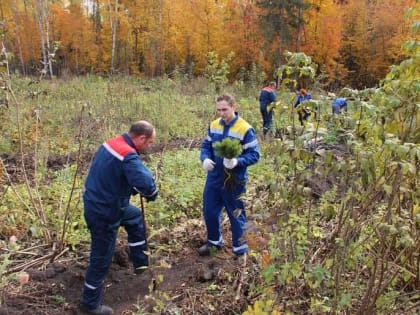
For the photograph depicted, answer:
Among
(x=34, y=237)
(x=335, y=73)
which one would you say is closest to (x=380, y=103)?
(x=34, y=237)

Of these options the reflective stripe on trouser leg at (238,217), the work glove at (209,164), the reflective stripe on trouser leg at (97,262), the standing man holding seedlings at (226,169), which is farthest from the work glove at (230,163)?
the reflective stripe on trouser leg at (97,262)

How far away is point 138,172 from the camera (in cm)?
349

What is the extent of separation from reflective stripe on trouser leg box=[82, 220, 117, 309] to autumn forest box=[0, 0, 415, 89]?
70.3ft

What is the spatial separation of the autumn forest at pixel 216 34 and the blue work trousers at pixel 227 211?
802 inches

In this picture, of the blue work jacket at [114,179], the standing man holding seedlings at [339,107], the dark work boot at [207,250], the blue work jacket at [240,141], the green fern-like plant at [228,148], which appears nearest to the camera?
the standing man holding seedlings at [339,107]

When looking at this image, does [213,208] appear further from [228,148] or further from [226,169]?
[228,148]

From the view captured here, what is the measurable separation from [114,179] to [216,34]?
84.6 ft

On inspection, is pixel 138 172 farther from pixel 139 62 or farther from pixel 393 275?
pixel 139 62

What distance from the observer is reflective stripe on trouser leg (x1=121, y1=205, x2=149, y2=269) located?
4.03m

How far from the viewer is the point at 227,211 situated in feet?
14.8

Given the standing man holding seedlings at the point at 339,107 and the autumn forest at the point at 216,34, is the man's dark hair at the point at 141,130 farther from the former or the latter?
the autumn forest at the point at 216,34

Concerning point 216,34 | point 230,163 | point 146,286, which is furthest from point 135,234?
point 216,34

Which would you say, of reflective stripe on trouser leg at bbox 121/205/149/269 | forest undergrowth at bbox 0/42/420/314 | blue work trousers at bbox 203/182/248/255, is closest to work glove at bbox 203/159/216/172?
blue work trousers at bbox 203/182/248/255

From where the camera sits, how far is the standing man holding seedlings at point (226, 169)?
4.32 metres
